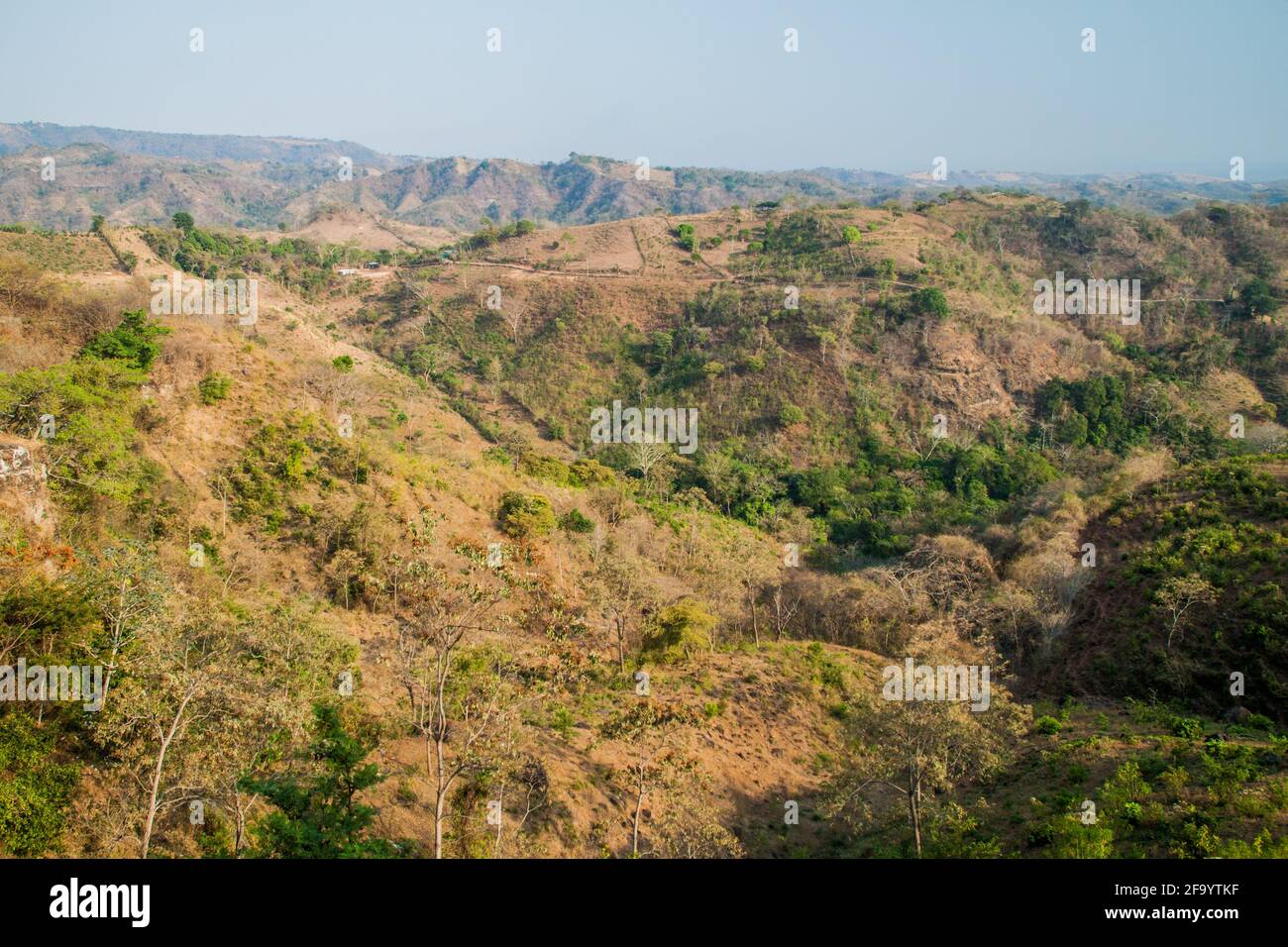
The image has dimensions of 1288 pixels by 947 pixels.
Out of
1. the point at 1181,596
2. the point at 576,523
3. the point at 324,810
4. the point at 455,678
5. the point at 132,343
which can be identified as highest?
the point at 132,343

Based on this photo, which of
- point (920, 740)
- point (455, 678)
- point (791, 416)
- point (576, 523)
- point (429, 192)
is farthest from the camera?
point (429, 192)

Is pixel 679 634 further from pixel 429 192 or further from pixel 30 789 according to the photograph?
pixel 429 192

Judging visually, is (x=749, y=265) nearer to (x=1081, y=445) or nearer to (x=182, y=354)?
(x=1081, y=445)

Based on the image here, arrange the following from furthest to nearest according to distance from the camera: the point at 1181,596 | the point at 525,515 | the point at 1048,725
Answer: the point at 525,515 → the point at 1181,596 → the point at 1048,725

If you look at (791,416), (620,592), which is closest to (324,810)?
(620,592)

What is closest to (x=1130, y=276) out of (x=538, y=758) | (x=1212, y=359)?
(x=1212, y=359)

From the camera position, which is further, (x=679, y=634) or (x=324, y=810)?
(x=679, y=634)

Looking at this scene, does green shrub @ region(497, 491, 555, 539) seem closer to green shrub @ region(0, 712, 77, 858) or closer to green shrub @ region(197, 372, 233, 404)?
green shrub @ region(197, 372, 233, 404)
